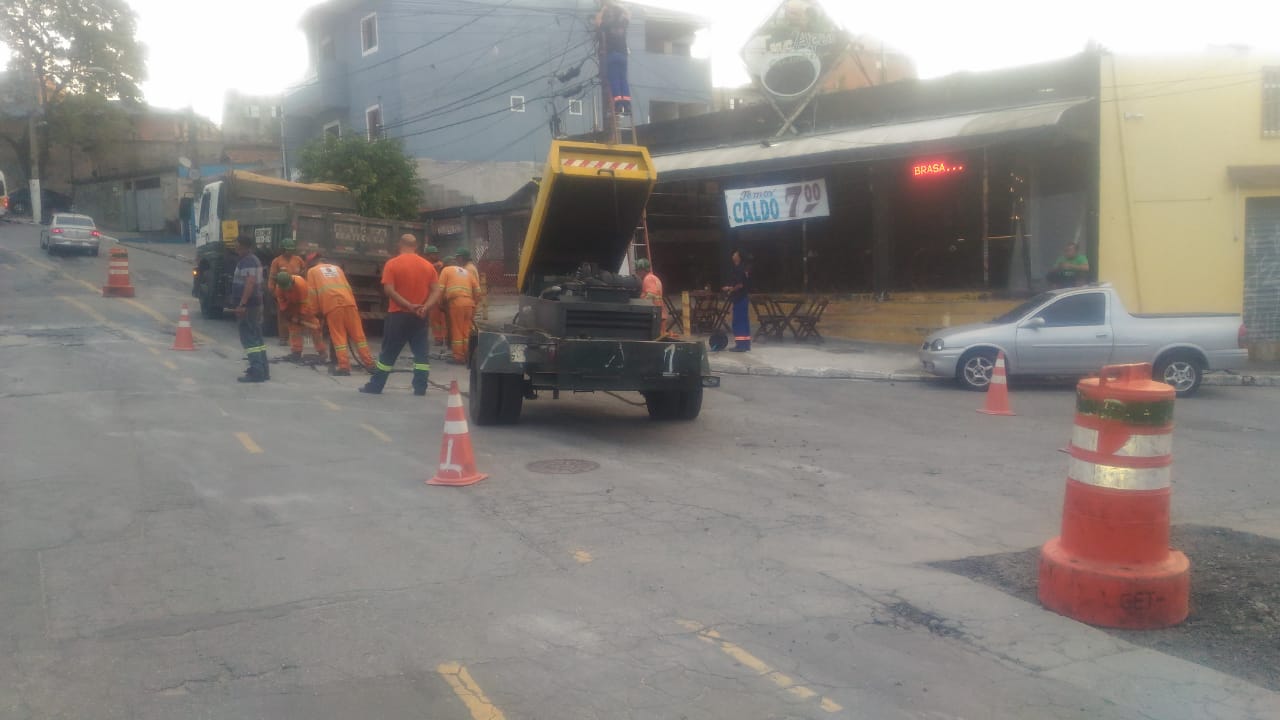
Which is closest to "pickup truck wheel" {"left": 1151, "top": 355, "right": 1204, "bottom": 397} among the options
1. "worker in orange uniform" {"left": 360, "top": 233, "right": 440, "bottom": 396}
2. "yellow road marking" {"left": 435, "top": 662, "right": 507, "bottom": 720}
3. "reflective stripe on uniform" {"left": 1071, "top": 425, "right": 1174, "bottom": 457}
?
"worker in orange uniform" {"left": 360, "top": 233, "right": 440, "bottom": 396}

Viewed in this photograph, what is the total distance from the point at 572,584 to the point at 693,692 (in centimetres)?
148

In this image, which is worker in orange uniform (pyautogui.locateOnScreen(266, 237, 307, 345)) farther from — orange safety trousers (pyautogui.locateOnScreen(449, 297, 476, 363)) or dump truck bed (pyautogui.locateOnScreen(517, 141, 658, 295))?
dump truck bed (pyautogui.locateOnScreen(517, 141, 658, 295))

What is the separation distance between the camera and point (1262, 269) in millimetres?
17531

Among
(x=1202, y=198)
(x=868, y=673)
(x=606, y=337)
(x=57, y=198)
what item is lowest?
(x=868, y=673)

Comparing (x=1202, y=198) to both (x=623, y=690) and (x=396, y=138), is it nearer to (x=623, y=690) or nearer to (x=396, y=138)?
(x=623, y=690)

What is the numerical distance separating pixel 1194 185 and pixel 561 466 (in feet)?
45.0

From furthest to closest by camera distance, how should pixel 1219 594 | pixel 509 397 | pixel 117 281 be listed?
1. pixel 117 281
2. pixel 509 397
3. pixel 1219 594

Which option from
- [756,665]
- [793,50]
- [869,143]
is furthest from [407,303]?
[793,50]

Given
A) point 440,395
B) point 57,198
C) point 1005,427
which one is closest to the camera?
point 1005,427

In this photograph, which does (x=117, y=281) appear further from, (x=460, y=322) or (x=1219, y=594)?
(x=1219, y=594)

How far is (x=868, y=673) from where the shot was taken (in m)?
4.47

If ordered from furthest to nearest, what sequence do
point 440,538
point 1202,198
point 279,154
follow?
point 279,154
point 1202,198
point 440,538

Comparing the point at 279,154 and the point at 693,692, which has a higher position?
the point at 279,154

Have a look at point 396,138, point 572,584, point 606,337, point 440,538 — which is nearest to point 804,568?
point 572,584
